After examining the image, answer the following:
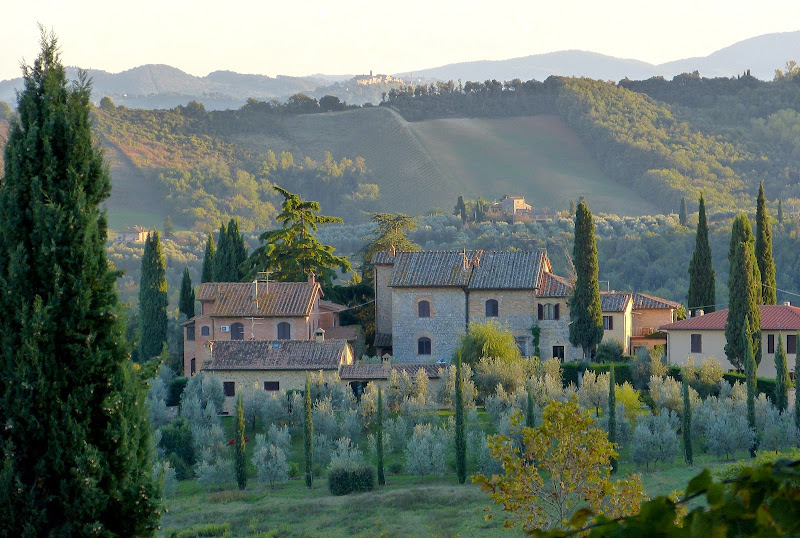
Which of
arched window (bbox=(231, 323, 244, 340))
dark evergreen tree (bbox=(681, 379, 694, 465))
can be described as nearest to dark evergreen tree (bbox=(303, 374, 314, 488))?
dark evergreen tree (bbox=(681, 379, 694, 465))

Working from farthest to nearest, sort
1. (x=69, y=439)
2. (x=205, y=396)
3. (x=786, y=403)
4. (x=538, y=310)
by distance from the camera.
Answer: (x=538, y=310), (x=205, y=396), (x=786, y=403), (x=69, y=439)

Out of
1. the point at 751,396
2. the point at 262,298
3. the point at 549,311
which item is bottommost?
the point at 751,396

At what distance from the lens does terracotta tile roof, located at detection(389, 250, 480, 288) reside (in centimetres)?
4022

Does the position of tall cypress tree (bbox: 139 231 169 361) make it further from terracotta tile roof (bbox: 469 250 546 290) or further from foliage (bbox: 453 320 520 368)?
foliage (bbox: 453 320 520 368)

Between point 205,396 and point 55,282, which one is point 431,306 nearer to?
point 205,396

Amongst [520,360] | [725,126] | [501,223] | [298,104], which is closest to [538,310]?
[520,360]

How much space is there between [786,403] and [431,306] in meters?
13.5

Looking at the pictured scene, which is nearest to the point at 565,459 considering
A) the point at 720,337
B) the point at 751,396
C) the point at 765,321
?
the point at 751,396

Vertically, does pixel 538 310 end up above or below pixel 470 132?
below

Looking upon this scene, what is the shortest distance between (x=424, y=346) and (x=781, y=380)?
13.5m

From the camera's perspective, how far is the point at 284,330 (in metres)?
39.8

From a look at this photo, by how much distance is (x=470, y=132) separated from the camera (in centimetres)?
15562

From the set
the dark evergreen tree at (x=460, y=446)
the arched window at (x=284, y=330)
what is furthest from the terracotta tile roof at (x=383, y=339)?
the dark evergreen tree at (x=460, y=446)

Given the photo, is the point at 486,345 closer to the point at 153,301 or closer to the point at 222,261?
the point at 153,301
